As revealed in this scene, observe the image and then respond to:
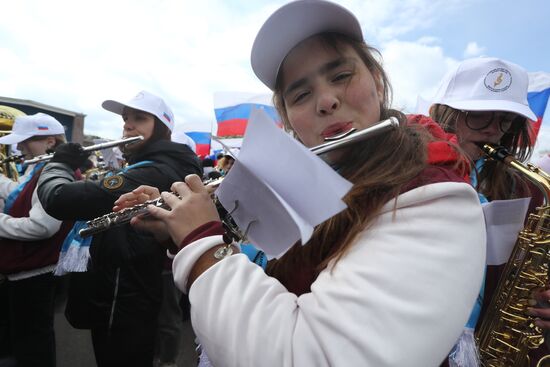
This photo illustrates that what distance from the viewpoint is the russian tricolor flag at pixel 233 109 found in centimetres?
637

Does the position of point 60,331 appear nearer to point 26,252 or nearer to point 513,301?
point 26,252

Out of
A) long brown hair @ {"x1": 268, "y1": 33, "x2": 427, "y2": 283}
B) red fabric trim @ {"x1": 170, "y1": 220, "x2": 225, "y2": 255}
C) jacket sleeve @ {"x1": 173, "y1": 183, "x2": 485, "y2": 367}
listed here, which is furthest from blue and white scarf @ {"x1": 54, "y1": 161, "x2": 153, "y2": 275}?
jacket sleeve @ {"x1": 173, "y1": 183, "x2": 485, "y2": 367}

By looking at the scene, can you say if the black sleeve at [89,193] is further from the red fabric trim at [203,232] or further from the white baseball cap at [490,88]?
the white baseball cap at [490,88]

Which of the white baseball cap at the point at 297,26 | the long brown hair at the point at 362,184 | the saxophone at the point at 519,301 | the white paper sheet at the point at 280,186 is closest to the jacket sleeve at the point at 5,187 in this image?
the white baseball cap at the point at 297,26

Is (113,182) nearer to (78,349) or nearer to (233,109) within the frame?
(78,349)

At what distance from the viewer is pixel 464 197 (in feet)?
2.38

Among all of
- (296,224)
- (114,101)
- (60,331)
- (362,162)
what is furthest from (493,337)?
(60,331)

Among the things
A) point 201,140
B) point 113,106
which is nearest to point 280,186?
point 113,106

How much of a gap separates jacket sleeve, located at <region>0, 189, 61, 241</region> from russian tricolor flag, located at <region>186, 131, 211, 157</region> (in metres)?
7.15

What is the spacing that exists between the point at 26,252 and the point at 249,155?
318 cm

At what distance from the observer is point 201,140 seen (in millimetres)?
10000

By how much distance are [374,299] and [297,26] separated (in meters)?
0.99

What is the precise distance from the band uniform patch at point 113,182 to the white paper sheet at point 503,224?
2.26 m

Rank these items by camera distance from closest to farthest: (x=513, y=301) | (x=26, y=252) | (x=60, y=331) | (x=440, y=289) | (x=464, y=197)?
(x=440, y=289)
(x=464, y=197)
(x=513, y=301)
(x=26, y=252)
(x=60, y=331)
